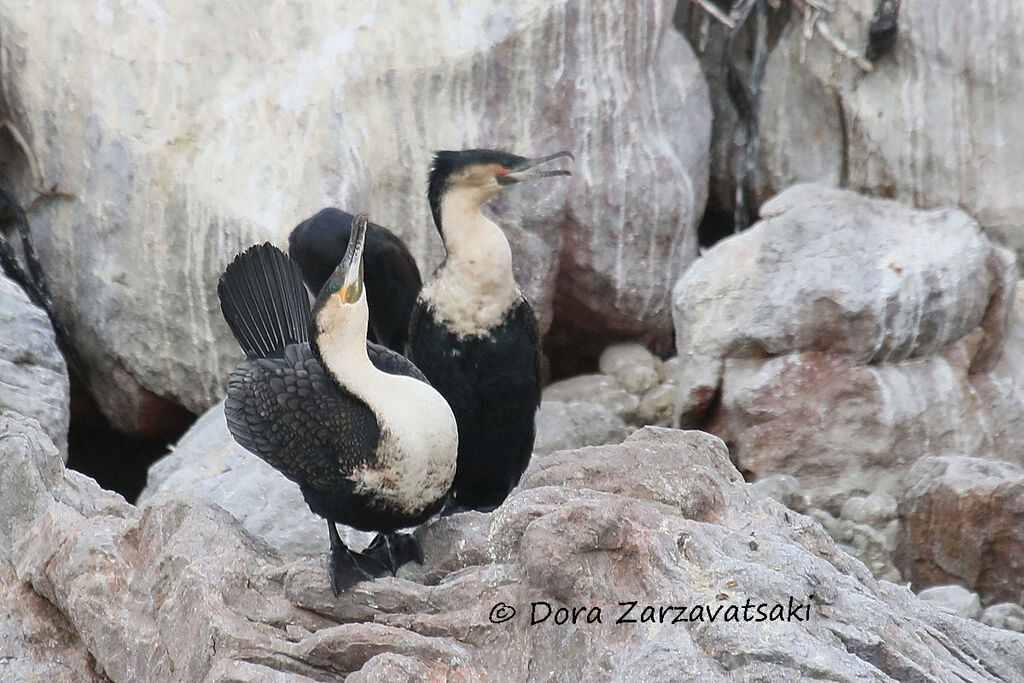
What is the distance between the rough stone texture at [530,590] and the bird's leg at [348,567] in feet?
0.10

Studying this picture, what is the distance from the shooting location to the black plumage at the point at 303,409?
3715 mm

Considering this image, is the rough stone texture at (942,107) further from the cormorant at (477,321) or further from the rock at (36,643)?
the rock at (36,643)

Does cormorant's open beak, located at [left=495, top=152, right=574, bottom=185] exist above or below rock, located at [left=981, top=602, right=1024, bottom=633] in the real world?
above

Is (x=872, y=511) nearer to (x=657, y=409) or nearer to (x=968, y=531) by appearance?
(x=968, y=531)

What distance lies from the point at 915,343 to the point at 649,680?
3.73m

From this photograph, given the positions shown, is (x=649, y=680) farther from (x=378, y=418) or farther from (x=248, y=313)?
(x=248, y=313)

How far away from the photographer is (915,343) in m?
6.43

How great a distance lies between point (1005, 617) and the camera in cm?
495

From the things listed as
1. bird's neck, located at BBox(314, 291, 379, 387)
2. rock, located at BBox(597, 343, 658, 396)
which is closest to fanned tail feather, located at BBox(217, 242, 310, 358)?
bird's neck, located at BBox(314, 291, 379, 387)

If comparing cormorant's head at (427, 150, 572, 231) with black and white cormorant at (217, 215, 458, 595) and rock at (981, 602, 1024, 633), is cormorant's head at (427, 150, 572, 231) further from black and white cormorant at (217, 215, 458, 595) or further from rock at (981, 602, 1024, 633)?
rock at (981, 602, 1024, 633)

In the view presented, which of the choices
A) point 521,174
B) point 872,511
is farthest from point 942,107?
point 521,174

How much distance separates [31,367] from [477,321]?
2.52 meters

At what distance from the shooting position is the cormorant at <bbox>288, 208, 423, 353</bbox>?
5.05m

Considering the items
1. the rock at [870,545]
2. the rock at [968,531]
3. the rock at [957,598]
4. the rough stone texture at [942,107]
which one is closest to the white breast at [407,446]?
the rock at [957,598]
